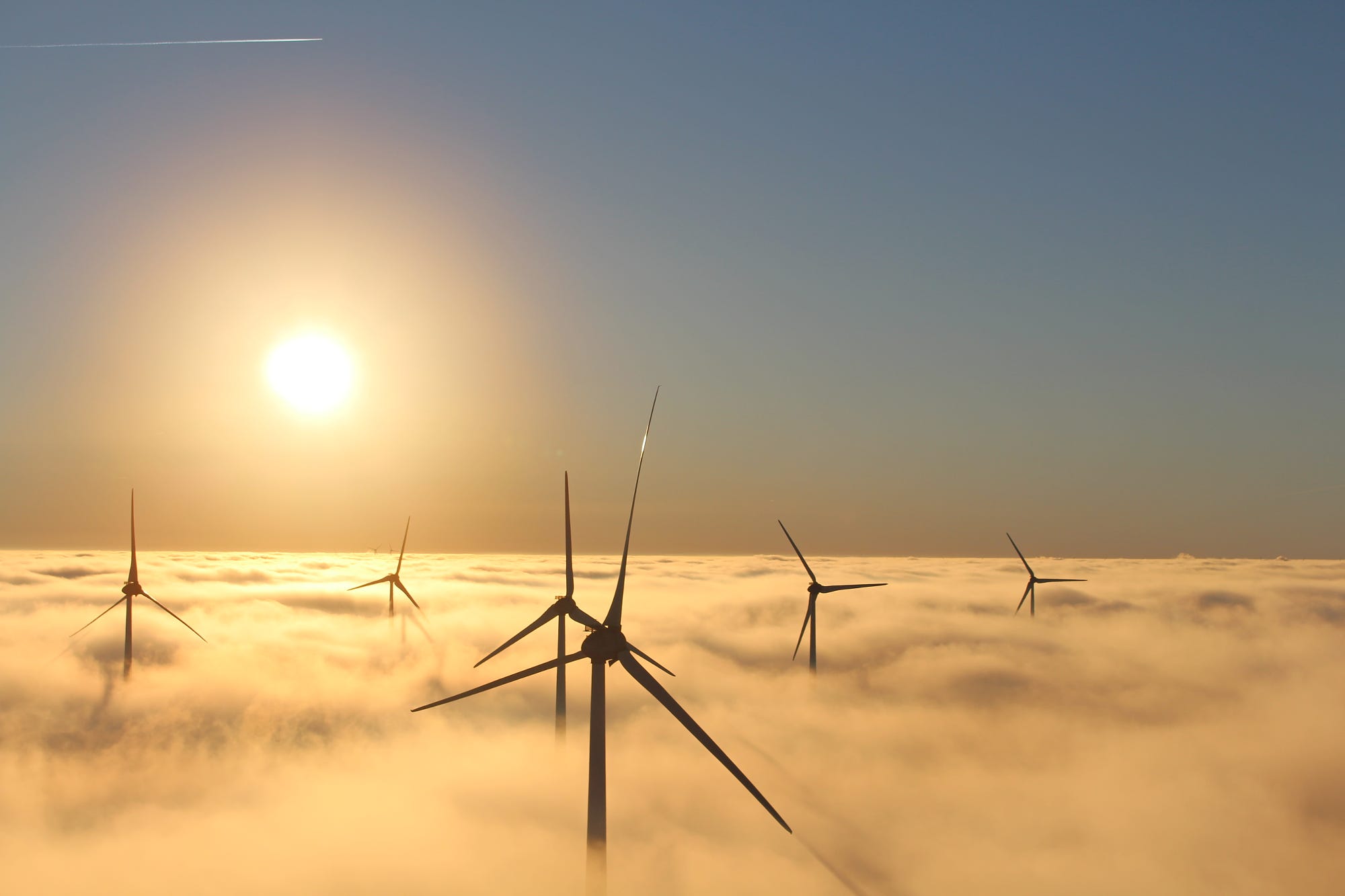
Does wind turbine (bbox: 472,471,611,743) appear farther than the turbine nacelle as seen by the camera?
Yes

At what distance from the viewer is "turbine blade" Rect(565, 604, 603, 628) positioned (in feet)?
80.3

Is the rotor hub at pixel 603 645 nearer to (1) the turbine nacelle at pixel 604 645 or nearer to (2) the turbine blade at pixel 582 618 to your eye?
(1) the turbine nacelle at pixel 604 645

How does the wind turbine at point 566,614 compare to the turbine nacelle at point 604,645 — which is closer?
the turbine nacelle at point 604,645

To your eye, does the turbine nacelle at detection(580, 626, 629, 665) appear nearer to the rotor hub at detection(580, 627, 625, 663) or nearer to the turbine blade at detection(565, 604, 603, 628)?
the rotor hub at detection(580, 627, 625, 663)

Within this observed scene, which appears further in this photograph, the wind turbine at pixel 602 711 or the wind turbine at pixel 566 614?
the wind turbine at pixel 566 614

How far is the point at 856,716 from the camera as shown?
301ft

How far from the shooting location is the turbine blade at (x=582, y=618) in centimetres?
2449

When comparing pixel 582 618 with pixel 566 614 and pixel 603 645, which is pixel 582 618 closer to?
pixel 603 645

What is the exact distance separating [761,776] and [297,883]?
128 feet

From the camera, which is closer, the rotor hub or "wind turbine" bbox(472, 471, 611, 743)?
the rotor hub

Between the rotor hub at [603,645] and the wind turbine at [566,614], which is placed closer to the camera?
the rotor hub at [603,645]

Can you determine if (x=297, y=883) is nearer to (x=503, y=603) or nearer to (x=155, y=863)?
(x=155, y=863)

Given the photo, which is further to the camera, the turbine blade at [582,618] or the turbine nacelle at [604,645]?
the turbine blade at [582,618]

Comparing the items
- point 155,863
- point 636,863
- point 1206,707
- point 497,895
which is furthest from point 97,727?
point 1206,707
